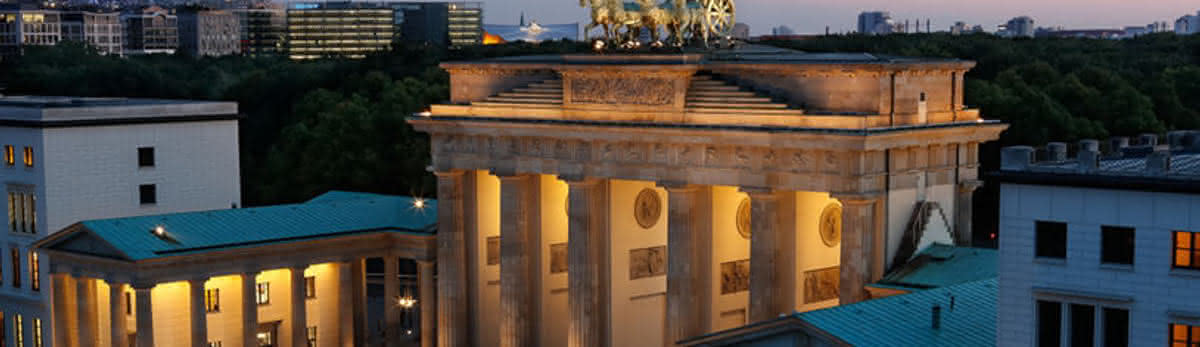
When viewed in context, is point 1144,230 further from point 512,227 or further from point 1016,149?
point 512,227

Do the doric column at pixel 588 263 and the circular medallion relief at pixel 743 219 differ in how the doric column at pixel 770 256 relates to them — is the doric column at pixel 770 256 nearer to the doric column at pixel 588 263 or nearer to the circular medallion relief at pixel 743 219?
the circular medallion relief at pixel 743 219

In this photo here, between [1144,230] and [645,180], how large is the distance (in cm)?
2540

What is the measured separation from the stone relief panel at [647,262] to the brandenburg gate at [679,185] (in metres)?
0.11

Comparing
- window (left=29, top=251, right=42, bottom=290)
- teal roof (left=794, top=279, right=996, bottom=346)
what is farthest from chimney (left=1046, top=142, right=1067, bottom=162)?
window (left=29, top=251, right=42, bottom=290)

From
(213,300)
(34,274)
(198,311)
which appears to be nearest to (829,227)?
(198,311)

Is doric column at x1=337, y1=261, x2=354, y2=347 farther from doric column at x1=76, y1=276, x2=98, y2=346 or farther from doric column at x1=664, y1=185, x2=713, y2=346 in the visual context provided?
doric column at x1=664, y1=185, x2=713, y2=346

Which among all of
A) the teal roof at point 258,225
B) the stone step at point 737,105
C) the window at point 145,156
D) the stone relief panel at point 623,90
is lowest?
the teal roof at point 258,225

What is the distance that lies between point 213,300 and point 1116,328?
40.2m

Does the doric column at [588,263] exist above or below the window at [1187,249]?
below

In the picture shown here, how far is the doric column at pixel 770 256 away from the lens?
58469mm

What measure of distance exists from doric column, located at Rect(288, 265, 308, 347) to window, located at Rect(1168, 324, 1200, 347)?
129ft

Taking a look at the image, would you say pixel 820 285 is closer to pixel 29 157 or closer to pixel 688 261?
pixel 688 261

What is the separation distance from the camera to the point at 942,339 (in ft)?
147

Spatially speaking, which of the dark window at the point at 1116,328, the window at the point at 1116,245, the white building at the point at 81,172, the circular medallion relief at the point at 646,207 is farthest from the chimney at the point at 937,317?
the white building at the point at 81,172
